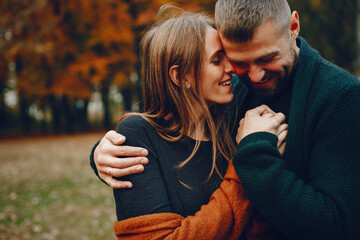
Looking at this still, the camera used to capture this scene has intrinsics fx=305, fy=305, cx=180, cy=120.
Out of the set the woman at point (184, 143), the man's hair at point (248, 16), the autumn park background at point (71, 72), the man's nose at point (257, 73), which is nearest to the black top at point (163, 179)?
the woman at point (184, 143)

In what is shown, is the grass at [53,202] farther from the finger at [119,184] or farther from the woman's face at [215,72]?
the woman's face at [215,72]

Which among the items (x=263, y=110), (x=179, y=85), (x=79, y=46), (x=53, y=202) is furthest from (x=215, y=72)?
(x=79, y=46)

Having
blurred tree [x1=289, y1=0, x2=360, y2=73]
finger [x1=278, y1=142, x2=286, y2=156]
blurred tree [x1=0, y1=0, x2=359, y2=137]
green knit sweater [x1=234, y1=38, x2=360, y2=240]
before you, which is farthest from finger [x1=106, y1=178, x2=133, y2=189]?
blurred tree [x1=0, y1=0, x2=359, y2=137]

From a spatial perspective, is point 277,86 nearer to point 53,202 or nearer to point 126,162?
point 126,162

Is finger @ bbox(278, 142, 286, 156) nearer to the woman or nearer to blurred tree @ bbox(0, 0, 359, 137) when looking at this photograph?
the woman

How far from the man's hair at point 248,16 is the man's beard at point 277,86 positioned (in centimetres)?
24

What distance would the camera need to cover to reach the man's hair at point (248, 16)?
5.79 feet

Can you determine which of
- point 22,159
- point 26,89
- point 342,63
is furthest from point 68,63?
point 342,63

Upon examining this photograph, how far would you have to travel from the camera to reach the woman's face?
6.63 feet

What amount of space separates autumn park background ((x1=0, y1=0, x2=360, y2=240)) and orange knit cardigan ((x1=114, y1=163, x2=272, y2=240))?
4.73 feet

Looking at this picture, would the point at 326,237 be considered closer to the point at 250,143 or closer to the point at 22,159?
the point at 250,143

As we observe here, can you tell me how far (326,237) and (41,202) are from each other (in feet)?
21.9

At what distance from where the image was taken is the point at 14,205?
6656 mm

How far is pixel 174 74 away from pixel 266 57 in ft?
1.95
